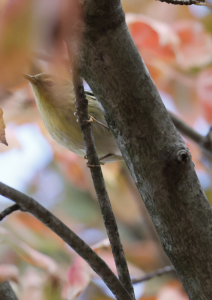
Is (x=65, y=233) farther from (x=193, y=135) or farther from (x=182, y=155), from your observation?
(x=193, y=135)

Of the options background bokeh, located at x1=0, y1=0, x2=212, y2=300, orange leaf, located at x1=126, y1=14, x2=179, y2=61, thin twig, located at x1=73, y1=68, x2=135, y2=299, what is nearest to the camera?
background bokeh, located at x1=0, y1=0, x2=212, y2=300

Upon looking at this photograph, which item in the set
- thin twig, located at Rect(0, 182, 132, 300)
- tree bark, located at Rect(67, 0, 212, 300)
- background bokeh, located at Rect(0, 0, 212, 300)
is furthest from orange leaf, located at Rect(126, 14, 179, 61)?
thin twig, located at Rect(0, 182, 132, 300)

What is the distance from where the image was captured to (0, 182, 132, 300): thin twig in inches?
16.0

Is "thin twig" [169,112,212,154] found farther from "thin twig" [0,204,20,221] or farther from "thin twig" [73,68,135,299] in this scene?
"thin twig" [0,204,20,221]

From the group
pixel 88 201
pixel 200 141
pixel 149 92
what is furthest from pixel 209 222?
pixel 88 201

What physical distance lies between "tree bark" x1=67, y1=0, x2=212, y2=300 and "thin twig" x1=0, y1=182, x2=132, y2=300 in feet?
0.31

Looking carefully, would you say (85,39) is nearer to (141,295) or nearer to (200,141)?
(200,141)

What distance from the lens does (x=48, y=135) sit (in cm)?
139

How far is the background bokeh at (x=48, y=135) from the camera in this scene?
0.68 feet

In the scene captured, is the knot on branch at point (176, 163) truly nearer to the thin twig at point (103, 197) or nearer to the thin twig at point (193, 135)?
the thin twig at point (103, 197)

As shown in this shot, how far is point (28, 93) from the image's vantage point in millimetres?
1219

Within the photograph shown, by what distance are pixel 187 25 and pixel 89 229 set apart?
3.92ft

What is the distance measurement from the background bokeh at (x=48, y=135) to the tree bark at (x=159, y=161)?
0.12 m

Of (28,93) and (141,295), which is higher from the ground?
(28,93)
